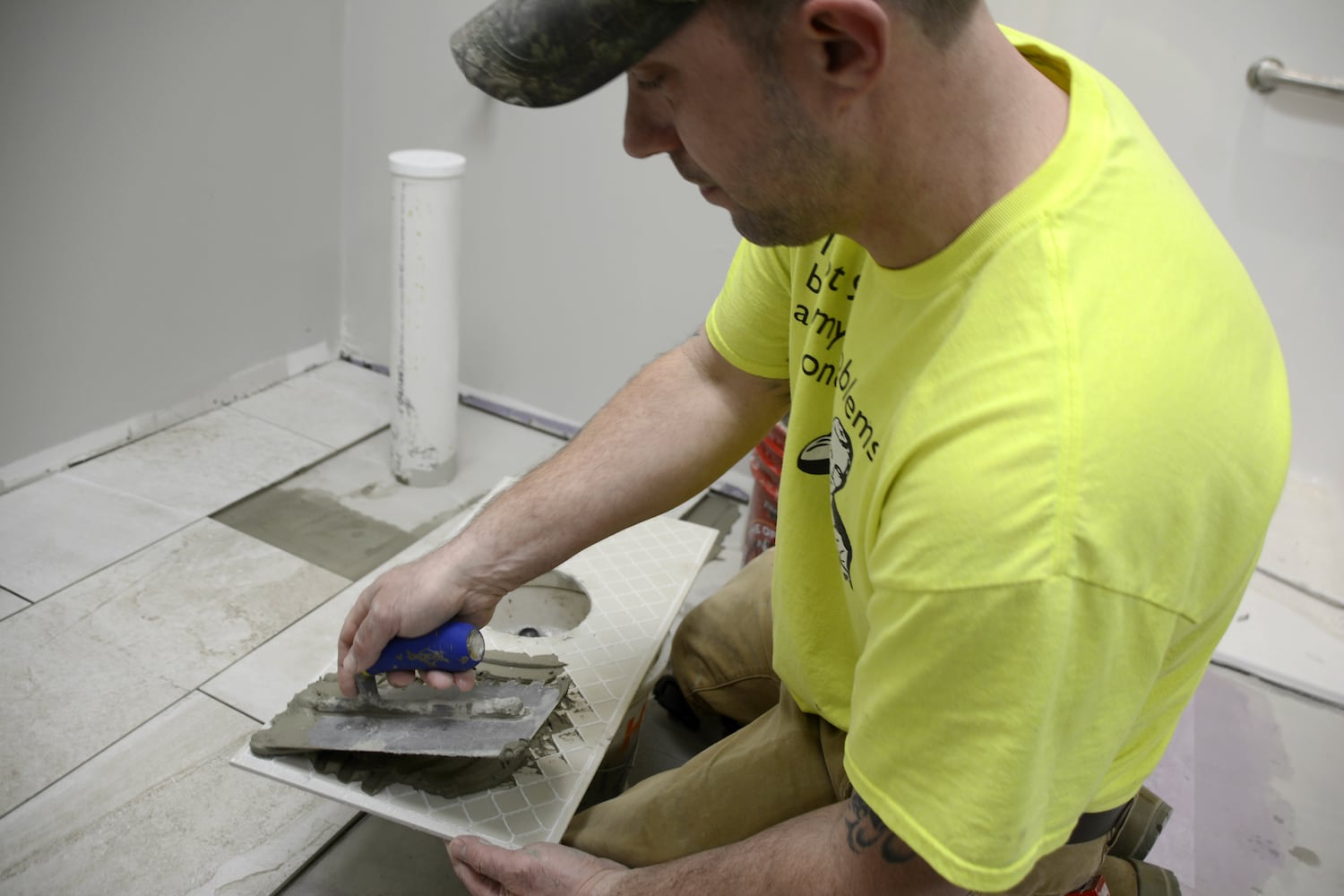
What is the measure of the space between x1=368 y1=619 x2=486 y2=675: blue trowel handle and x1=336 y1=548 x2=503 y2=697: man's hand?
10mm

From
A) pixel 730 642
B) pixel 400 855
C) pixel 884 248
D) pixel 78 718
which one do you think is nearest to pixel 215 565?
pixel 78 718

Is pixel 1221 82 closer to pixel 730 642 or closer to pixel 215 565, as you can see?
pixel 730 642

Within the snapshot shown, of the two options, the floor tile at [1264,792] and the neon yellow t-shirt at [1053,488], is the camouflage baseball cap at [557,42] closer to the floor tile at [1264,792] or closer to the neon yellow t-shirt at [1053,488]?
the neon yellow t-shirt at [1053,488]

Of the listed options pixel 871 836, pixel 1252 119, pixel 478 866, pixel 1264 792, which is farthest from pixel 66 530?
pixel 1252 119

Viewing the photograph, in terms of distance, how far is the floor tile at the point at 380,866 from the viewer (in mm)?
1458

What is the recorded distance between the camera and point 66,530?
82.0 inches

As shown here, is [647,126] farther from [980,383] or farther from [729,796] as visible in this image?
[729,796]

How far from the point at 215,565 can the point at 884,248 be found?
168cm

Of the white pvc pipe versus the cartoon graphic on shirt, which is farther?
the white pvc pipe

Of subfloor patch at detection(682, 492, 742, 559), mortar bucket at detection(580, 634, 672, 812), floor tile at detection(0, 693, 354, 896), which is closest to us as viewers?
floor tile at detection(0, 693, 354, 896)

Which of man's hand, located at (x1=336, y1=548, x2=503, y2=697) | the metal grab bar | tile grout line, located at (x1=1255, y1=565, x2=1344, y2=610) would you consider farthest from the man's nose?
tile grout line, located at (x1=1255, y1=565, x2=1344, y2=610)

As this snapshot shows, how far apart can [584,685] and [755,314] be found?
0.62 metres

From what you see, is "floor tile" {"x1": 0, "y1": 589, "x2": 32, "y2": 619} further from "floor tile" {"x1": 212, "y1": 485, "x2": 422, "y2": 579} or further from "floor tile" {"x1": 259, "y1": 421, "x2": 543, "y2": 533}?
"floor tile" {"x1": 259, "y1": 421, "x2": 543, "y2": 533}

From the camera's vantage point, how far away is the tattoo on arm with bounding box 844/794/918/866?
859 mm
